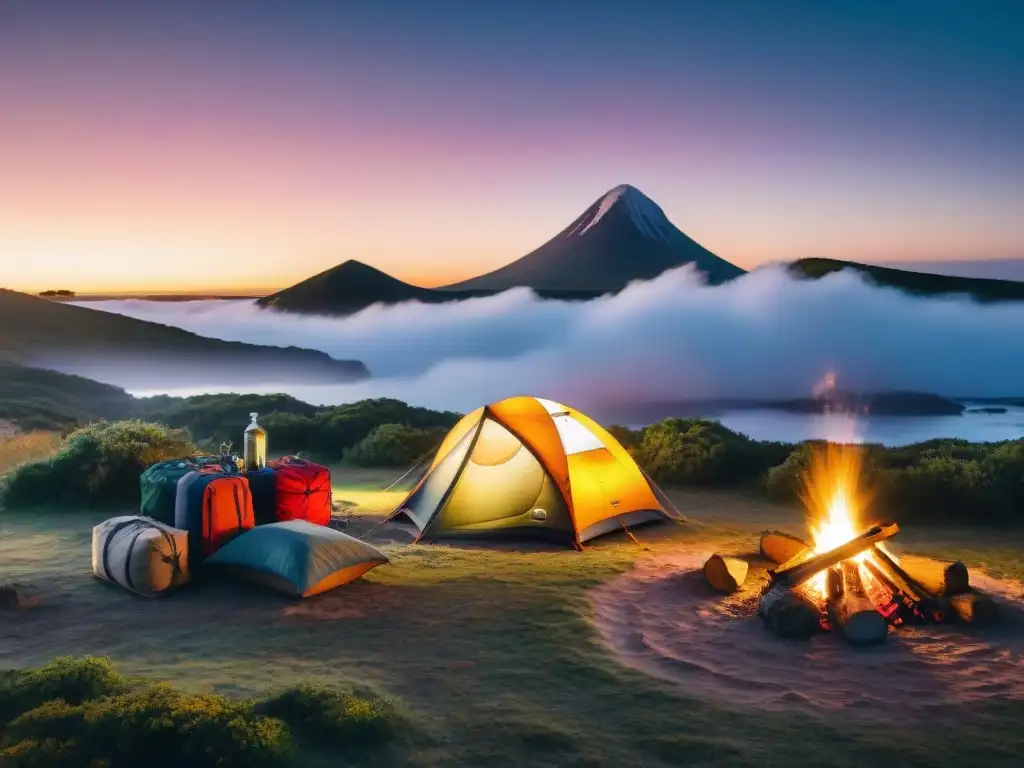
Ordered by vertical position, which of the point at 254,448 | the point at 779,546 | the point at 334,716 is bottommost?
the point at 334,716

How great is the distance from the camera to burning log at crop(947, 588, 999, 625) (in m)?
6.89

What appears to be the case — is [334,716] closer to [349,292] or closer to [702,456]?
[702,456]

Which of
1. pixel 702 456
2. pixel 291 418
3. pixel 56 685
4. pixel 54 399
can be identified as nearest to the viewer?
pixel 56 685

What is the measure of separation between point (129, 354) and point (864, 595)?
35.9 m

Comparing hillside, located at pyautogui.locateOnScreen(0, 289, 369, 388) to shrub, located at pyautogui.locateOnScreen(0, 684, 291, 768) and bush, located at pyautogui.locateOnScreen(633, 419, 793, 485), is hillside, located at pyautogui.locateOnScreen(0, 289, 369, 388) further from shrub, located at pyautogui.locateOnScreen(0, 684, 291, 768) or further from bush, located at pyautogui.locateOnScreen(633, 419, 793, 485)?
shrub, located at pyautogui.locateOnScreen(0, 684, 291, 768)

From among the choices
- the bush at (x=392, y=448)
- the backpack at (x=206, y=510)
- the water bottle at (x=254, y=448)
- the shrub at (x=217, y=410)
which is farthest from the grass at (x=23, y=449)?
the backpack at (x=206, y=510)

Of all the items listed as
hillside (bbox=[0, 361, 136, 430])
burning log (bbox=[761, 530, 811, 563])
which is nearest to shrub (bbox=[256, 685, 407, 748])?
burning log (bbox=[761, 530, 811, 563])

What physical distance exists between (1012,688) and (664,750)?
266 cm

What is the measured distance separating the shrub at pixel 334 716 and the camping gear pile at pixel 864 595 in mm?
3430

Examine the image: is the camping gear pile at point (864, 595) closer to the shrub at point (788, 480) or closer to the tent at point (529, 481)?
the tent at point (529, 481)

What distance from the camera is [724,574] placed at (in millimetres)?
7871

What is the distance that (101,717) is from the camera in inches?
177

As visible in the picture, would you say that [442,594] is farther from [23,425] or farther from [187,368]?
[187,368]

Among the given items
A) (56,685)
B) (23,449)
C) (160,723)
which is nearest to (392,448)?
(23,449)
